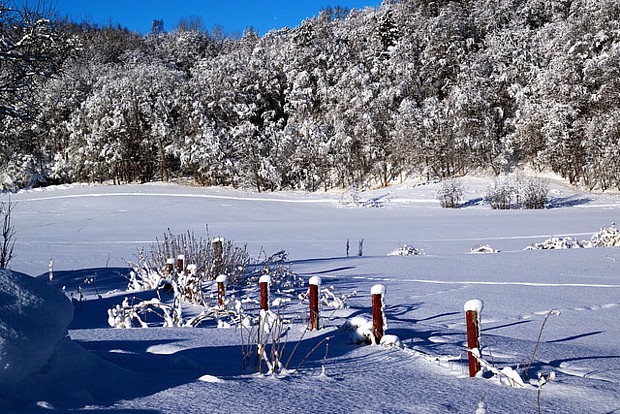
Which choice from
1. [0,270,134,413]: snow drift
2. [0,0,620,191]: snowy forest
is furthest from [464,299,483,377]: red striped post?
[0,0,620,191]: snowy forest

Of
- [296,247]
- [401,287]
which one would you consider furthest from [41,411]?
[296,247]

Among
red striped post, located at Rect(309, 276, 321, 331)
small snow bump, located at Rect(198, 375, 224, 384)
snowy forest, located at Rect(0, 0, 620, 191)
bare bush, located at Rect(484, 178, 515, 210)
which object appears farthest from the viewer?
snowy forest, located at Rect(0, 0, 620, 191)

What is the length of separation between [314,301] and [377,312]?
0.71 meters

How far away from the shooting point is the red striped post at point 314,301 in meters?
4.11

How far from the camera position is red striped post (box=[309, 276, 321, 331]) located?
4113mm

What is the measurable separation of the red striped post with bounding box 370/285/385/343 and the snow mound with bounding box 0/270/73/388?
6.23 ft

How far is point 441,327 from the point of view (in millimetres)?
5062

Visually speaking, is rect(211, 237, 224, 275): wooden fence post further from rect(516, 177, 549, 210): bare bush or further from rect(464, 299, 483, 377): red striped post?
rect(516, 177, 549, 210): bare bush

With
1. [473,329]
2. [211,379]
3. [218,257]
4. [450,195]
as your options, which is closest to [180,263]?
[218,257]

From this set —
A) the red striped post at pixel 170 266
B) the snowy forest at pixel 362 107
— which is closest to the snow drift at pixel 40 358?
the red striped post at pixel 170 266

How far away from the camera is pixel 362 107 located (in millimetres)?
33344

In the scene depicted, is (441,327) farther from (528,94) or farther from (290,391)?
(528,94)

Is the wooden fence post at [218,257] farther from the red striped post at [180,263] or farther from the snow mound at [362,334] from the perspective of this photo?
the snow mound at [362,334]

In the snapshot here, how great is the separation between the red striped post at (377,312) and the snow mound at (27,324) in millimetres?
1897
